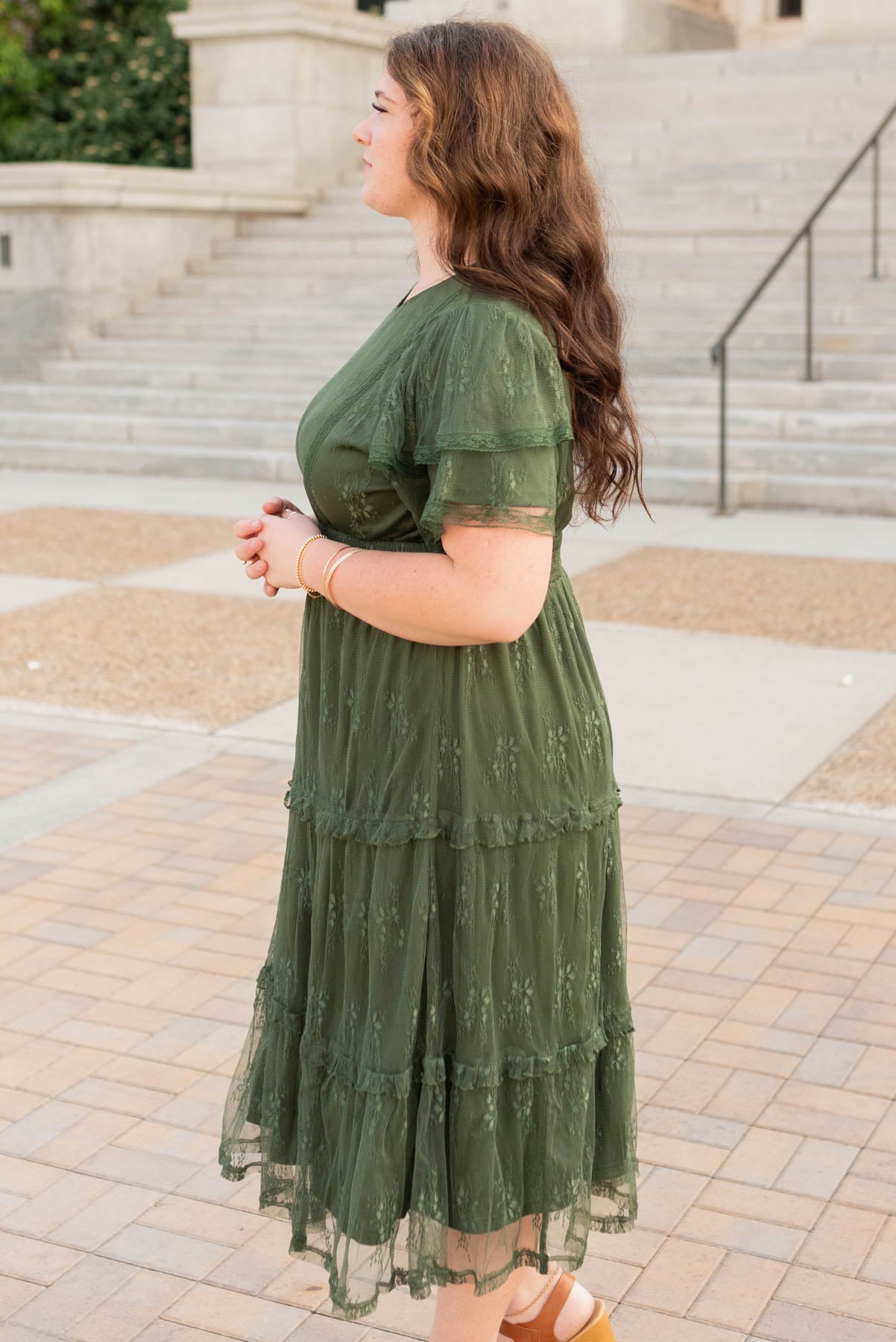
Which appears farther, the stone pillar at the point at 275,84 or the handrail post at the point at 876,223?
the stone pillar at the point at 275,84

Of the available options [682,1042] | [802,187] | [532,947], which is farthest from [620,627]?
[802,187]

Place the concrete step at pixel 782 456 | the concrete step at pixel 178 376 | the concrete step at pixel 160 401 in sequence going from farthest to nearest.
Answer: the concrete step at pixel 178 376 < the concrete step at pixel 160 401 < the concrete step at pixel 782 456

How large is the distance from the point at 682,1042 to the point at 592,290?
6.97ft

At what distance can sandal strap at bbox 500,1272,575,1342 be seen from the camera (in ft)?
8.76

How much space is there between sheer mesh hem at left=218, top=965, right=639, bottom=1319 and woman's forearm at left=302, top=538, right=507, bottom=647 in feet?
1.89

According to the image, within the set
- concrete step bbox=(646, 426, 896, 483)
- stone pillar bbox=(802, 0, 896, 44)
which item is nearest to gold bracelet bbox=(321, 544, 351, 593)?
concrete step bbox=(646, 426, 896, 483)

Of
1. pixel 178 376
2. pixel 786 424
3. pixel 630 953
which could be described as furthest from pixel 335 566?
pixel 178 376

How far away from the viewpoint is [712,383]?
1212 centimetres

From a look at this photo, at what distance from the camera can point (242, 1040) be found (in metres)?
Result: 3.88

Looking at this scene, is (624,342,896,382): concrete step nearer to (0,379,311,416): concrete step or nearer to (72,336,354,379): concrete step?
(72,336,354,379): concrete step

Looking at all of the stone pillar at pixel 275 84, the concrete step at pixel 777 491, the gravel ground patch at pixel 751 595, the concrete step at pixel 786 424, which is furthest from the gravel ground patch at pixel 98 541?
the stone pillar at pixel 275 84

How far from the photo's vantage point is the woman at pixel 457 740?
2137mm

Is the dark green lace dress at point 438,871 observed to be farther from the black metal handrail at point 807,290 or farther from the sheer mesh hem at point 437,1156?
the black metal handrail at point 807,290

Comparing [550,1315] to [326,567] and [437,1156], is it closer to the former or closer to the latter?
[437,1156]
